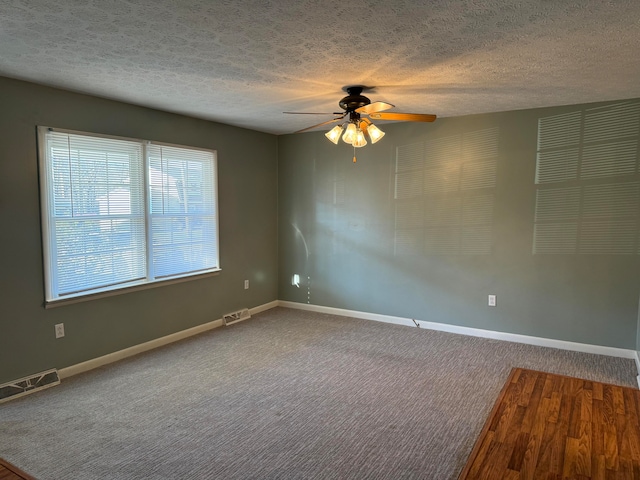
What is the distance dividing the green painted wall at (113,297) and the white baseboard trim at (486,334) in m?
0.96

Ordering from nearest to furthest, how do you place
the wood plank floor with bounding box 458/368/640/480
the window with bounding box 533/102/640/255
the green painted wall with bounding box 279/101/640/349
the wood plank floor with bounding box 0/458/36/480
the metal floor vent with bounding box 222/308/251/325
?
the wood plank floor with bounding box 458/368/640/480 → the wood plank floor with bounding box 0/458/36/480 → the window with bounding box 533/102/640/255 → the green painted wall with bounding box 279/101/640/349 → the metal floor vent with bounding box 222/308/251/325

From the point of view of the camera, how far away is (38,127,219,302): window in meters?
3.22

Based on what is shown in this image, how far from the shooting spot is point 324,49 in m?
2.35

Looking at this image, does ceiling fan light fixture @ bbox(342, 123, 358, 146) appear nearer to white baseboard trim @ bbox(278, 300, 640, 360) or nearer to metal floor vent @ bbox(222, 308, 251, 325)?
white baseboard trim @ bbox(278, 300, 640, 360)

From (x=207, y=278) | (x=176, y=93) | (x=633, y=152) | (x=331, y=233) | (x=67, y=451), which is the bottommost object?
(x=67, y=451)

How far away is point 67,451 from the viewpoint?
2.34 meters

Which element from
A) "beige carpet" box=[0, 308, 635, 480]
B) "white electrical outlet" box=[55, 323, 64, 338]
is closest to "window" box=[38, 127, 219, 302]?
"white electrical outlet" box=[55, 323, 64, 338]

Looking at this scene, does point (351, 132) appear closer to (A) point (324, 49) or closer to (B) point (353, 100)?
(B) point (353, 100)

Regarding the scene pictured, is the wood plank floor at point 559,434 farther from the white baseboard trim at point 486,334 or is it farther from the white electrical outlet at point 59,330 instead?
the white electrical outlet at point 59,330

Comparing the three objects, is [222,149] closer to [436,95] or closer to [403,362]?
[436,95]

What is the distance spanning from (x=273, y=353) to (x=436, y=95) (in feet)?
8.83

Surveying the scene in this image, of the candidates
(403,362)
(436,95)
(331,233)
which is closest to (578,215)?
(436,95)

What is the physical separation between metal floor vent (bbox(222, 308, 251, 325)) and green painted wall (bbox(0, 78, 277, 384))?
0.21ft

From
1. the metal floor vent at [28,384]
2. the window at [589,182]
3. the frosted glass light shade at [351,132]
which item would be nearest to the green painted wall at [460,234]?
the window at [589,182]
